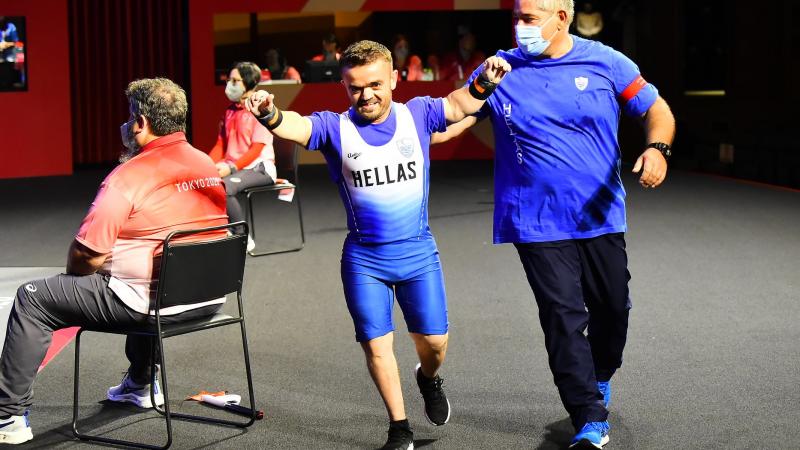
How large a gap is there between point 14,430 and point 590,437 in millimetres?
1865

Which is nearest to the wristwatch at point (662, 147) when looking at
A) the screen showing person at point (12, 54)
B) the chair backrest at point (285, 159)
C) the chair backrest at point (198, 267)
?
the chair backrest at point (198, 267)

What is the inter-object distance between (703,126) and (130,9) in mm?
8069

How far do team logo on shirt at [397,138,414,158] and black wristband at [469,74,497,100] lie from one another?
25 cm

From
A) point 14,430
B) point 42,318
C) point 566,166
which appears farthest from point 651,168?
point 14,430

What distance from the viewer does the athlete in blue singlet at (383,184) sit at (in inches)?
136

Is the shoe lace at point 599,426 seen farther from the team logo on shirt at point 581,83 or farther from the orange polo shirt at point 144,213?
the orange polo shirt at point 144,213

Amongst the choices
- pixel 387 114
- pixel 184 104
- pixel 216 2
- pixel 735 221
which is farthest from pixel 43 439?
pixel 216 2

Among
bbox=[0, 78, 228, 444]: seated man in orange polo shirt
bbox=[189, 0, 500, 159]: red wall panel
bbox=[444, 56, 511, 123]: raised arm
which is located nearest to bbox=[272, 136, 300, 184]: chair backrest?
bbox=[0, 78, 228, 444]: seated man in orange polo shirt

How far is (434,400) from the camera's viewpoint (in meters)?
3.82

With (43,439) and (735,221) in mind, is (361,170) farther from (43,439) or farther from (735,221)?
(735,221)

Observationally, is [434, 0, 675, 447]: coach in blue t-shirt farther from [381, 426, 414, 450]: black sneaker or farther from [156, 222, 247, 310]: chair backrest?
[156, 222, 247, 310]: chair backrest

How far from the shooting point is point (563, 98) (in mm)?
3539

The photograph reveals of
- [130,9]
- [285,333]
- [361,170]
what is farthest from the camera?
[130,9]

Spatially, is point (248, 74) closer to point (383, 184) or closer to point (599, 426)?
point (383, 184)
